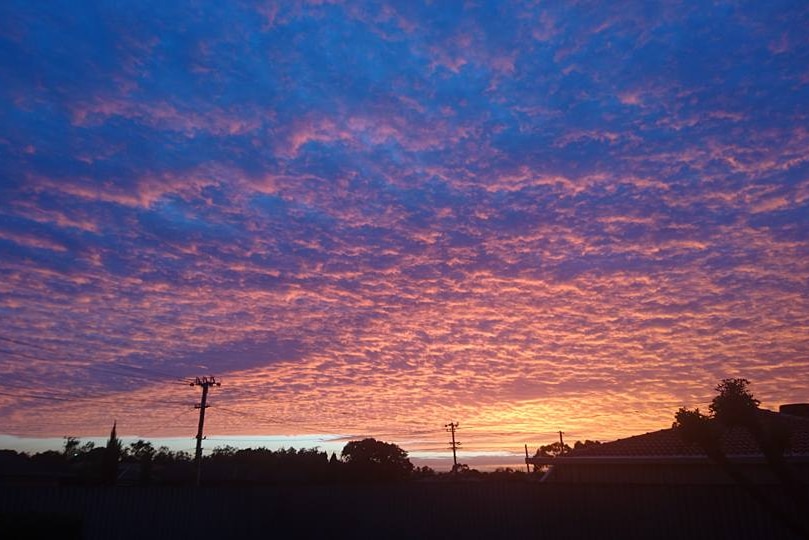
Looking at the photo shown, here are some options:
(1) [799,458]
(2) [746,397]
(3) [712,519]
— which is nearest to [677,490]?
(3) [712,519]

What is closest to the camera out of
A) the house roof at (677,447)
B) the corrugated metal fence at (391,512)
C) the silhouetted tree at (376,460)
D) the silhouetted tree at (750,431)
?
the silhouetted tree at (750,431)

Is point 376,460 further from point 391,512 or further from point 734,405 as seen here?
point 734,405

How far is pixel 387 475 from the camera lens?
6906 cm

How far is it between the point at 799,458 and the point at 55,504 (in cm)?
2404

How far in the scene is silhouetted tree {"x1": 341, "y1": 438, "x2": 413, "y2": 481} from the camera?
69250 mm

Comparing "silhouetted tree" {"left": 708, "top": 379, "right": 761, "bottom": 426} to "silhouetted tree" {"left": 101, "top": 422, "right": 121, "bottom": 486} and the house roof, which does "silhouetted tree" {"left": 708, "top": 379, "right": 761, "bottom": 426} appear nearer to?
the house roof

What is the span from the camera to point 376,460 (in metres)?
74.6

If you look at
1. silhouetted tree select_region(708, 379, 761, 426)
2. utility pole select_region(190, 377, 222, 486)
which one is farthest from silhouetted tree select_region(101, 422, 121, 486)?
silhouetted tree select_region(708, 379, 761, 426)

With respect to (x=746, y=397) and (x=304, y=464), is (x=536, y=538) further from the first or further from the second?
(x=304, y=464)

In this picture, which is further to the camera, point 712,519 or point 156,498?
point 156,498

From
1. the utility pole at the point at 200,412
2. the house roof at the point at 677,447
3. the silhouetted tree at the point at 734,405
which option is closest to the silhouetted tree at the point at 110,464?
the utility pole at the point at 200,412

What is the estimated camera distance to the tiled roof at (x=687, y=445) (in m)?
20.8

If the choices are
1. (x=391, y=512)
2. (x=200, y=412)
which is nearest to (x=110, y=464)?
(x=200, y=412)

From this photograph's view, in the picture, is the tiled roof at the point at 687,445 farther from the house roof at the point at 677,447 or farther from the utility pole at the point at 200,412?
the utility pole at the point at 200,412
